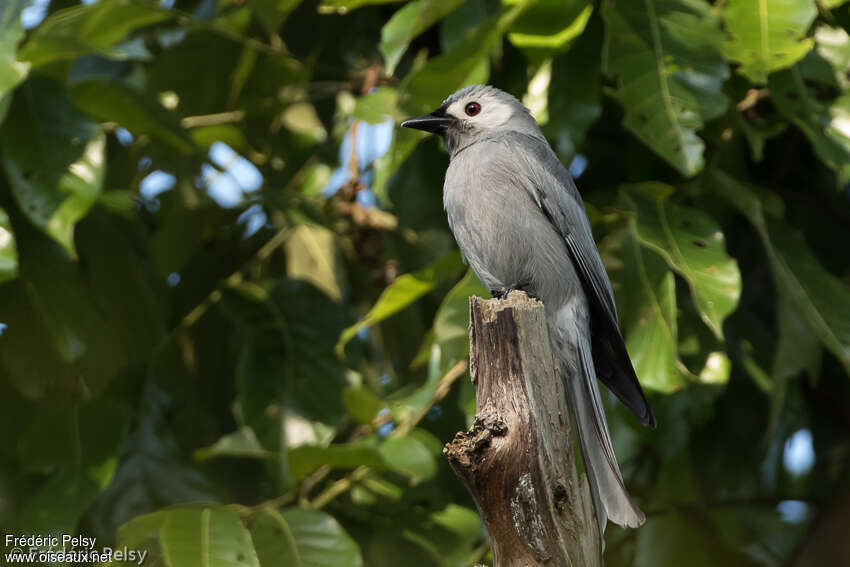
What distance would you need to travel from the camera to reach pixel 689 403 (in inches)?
162

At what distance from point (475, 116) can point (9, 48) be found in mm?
1894

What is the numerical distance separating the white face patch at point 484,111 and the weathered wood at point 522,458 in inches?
72.9

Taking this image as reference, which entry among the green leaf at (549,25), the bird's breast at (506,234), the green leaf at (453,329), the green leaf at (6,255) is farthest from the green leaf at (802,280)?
the green leaf at (6,255)

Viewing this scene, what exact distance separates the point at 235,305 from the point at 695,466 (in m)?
2.40

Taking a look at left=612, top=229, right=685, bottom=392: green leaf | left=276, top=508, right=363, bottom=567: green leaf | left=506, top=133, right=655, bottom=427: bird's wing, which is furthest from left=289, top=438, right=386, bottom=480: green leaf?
left=612, top=229, right=685, bottom=392: green leaf

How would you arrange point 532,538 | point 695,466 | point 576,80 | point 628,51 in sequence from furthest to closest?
1. point 695,466
2. point 576,80
3. point 628,51
4. point 532,538

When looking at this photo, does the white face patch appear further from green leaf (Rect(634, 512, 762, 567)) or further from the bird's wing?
green leaf (Rect(634, 512, 762, 567))

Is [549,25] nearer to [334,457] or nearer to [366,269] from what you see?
[334,457]

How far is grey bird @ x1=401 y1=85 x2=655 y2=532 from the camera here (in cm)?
334

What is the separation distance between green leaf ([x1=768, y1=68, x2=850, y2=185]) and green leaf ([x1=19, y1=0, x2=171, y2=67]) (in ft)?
7.92

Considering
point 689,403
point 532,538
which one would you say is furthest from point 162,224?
point 532,538

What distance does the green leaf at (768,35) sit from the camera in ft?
11.3

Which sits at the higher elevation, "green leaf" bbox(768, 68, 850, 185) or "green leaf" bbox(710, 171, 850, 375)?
"green leaf" bbox(768, 68, 850, 185)

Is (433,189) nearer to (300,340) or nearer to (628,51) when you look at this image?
(300,340)
